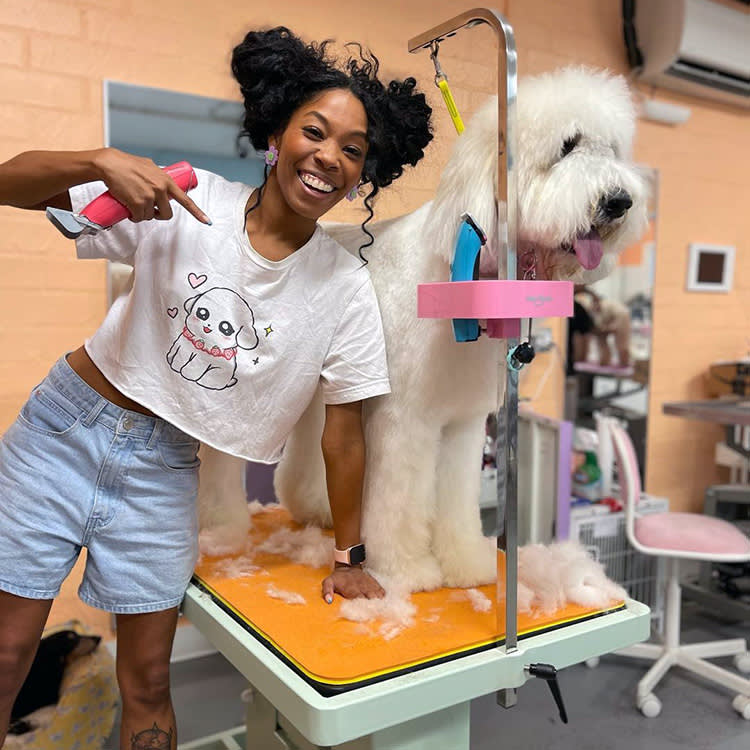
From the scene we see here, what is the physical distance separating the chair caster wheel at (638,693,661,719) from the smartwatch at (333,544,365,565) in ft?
4.55

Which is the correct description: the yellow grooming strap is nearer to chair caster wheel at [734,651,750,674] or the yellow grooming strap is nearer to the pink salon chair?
the pink salon chair

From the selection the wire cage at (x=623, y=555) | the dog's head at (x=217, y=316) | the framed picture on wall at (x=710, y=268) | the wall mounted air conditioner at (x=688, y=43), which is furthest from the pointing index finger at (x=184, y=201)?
the framed picture on wall at (x=710, y=268)

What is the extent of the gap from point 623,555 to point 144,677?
2.02 metres

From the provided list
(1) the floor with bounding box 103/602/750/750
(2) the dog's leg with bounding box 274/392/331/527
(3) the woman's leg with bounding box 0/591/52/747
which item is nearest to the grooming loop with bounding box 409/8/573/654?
(2) the dog's leg with bounding box 274/392/331/527

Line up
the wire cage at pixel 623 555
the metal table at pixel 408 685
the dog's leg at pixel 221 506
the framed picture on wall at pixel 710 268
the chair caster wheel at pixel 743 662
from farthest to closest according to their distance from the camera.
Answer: the framed picture on wall at pixel 710 268
the wire cage at pixel 623 555
the chair caster wheel at pixel 743 662
the dog's leg at pixel 221 506
the metal table at pixel 408 685

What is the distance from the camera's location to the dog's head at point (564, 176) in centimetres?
95

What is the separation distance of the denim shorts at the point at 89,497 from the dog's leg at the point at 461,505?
47 centimetres

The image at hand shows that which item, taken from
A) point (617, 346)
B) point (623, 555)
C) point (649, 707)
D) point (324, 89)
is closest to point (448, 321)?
point (324, 89)

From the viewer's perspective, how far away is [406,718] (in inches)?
35.5

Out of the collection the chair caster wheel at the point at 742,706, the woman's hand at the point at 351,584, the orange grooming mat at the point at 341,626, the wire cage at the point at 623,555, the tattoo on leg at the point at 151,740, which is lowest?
the chair caster wheel at the point at 742,706

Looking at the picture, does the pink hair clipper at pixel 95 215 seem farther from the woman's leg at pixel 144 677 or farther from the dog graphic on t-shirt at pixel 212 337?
the woman's leg at pixel 144 677

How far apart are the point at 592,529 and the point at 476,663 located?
5.64ft

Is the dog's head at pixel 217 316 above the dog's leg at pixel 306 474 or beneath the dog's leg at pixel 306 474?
above

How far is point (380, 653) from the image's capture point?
3.18ft
